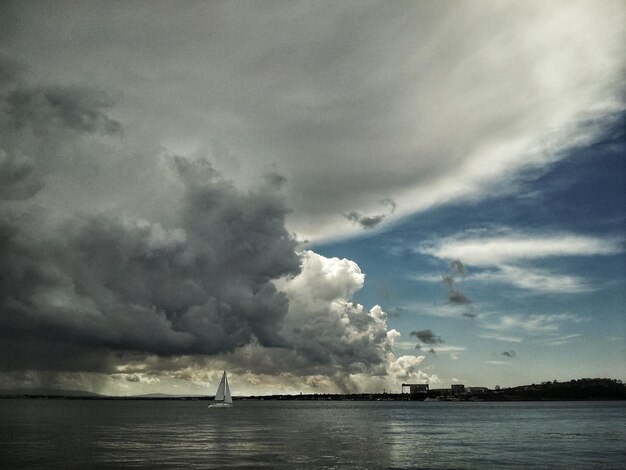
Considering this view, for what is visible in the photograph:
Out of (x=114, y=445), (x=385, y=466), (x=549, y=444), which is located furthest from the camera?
(x=549, y=444)

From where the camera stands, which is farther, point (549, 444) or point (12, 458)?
point (549, 444)

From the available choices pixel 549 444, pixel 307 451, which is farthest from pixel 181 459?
pixel 549 444

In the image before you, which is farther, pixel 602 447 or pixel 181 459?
pixel 602 447

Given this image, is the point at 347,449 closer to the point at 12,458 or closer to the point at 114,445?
the point at 114,445

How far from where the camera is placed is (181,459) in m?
79.3

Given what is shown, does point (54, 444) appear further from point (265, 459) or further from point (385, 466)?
point (385, 466)

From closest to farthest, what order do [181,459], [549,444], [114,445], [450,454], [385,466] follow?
[385,466]
[181,459]
[450,454]
[114,445]
[549,444]

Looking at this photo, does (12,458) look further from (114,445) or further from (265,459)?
(265,459)

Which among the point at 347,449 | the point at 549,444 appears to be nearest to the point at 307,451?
the point at 347,449

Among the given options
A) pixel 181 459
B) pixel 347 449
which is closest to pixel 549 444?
pixel 347 449

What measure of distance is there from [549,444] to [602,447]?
1049cm

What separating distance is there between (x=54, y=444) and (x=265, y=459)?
51477 millimetres

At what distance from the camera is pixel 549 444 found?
11056 cm

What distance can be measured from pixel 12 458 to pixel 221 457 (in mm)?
32532
